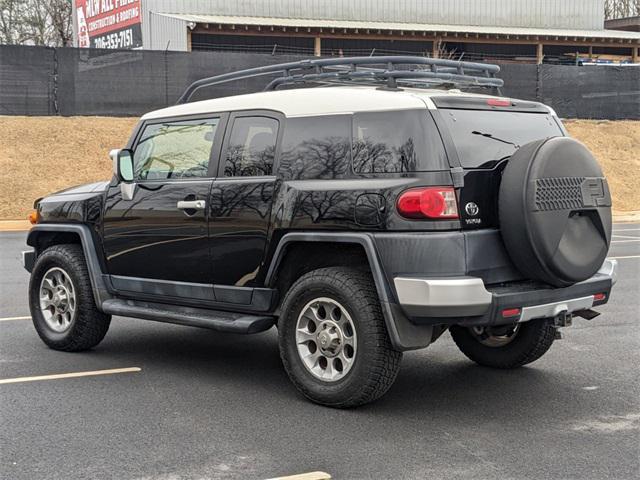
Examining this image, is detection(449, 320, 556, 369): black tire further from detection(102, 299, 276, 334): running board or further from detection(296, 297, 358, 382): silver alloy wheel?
detection(102, 299, 276, 334): running board

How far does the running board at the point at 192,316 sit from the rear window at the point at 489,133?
171cm

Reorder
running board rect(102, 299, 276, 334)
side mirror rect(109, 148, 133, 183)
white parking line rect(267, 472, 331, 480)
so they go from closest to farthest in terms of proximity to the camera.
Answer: white parking line rect(267, 472, 331, 480) → running board rect(102, 299, 276, 334) → side mirror rect(109, 148, 133, 183)

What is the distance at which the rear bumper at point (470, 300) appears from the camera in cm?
496

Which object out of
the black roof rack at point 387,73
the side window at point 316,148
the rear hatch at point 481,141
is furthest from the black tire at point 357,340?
the black roof rack at point 387,73

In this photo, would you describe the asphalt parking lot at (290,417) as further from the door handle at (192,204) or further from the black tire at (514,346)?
the door handle at (192,204)

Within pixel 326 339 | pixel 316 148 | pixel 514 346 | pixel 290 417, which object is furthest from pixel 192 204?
pixel 514 346

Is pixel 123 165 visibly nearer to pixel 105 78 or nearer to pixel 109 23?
pixel 105 78

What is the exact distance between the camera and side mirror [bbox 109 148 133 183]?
6695 millimetres

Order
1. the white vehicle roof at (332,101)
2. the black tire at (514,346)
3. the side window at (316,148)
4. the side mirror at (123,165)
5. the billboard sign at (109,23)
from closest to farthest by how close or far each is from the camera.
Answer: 1. the white vehicle roof at (332,101)
2. the side window at (316,148)
3. the black tire at (514,346)
4. the side mirror at (123,165)
5. the billboard sign at (109,23)

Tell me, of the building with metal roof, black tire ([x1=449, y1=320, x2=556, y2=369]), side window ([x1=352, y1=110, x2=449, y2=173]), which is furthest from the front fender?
the building with metal roof

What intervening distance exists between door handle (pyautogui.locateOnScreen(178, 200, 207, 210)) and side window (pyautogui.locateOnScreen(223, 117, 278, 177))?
0.25 meters

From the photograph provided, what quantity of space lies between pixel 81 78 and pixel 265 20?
1034cm

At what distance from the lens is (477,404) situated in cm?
563

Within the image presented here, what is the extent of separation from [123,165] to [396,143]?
2378 millimetres
